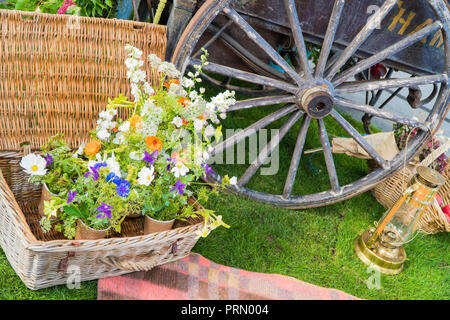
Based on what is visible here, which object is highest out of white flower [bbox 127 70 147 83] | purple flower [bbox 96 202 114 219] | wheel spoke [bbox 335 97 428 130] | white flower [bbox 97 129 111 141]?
white flower [bbox 127 70 147 83]

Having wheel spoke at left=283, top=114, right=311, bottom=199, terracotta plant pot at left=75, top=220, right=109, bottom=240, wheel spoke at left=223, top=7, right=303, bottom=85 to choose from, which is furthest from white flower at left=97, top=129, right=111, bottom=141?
wheel spoke at left=283, top=114, right=311, bottom=199

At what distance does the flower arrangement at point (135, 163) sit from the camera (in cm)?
156

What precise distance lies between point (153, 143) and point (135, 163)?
143mm

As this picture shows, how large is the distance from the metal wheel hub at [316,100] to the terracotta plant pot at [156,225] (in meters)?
0.84

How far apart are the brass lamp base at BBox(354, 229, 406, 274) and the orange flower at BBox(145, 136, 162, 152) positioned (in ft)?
4.51

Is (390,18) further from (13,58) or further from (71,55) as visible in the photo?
(13,58)

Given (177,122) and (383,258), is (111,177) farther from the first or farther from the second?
(383,258)

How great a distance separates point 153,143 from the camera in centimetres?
156

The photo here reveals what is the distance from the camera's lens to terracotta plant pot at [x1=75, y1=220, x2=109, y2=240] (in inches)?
63.4

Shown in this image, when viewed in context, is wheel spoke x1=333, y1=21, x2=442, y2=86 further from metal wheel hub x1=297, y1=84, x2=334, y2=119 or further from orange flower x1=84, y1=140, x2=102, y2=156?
orange flower x1=84, y1=140, x2=102, y2=156

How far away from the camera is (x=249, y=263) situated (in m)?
2.10

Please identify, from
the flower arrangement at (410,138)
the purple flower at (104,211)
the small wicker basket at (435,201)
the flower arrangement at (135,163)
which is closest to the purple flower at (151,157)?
the flower arrangement at (135,163)

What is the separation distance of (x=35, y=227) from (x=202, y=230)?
2.33 feet

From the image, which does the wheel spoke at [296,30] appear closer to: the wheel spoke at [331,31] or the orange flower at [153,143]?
the wheel spoke at [331,31]
